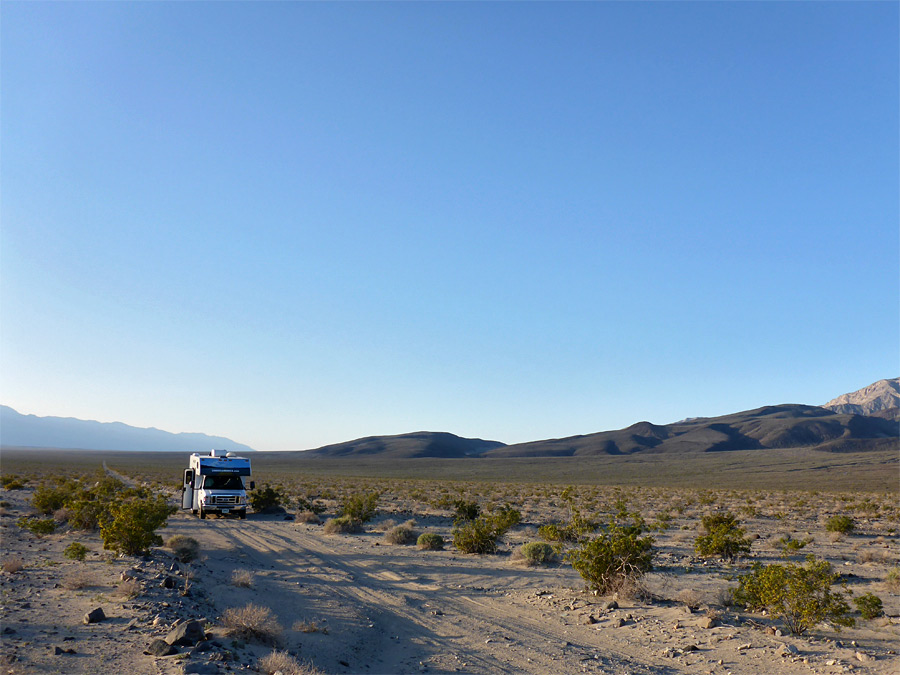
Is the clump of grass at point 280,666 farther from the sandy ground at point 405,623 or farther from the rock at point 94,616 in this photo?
the rock at point 94,616

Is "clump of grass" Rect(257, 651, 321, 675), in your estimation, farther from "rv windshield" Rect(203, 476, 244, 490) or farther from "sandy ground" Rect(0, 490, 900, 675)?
"rv windshield" Rect(203, 476, 244, 490)

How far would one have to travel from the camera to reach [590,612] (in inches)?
454

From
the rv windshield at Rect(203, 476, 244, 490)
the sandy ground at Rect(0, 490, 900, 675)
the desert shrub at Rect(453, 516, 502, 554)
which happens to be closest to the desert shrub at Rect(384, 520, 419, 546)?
the desert shrub at Rect(453, 516, 502, 554)

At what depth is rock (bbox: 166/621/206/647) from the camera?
7.98 meters

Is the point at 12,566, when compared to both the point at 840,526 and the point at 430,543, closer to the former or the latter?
the point at 430,543

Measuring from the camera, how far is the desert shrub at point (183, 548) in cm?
1530

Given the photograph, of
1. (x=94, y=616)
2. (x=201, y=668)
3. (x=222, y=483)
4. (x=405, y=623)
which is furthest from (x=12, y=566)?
(x=222, y=483)

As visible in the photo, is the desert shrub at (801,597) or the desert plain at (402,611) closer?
the desert plain at (402,611)

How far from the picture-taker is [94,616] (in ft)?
29.3

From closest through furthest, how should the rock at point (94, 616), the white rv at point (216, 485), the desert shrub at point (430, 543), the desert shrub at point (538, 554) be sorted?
the rock at point (94, 616)
the desert shrub at point (538, 554)
the desert shrub at point (430, 543)
the white rv at point (216, 485)

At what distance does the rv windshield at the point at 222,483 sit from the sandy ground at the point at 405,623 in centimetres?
928

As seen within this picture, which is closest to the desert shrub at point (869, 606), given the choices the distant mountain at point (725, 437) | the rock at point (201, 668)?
the rock at point (201, 668)

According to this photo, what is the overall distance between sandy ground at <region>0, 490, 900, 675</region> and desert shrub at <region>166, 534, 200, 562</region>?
0.33 metres

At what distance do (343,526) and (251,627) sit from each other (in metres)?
14.7
